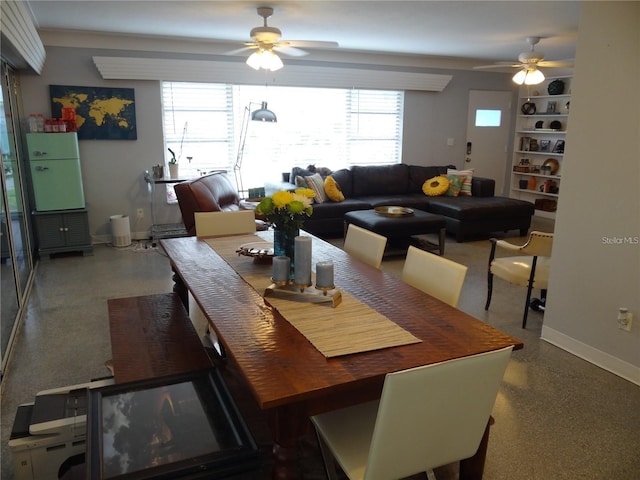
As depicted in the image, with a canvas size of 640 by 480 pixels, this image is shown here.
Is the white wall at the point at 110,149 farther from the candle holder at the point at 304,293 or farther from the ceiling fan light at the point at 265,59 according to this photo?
the candle holder at the point at 304,293

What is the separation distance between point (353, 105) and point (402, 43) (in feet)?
4.17

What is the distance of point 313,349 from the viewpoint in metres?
1.57

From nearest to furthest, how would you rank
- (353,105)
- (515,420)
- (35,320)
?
(515,420)
(35,320)
(353,105)

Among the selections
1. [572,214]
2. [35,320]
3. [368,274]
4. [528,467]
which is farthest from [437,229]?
[35,320]

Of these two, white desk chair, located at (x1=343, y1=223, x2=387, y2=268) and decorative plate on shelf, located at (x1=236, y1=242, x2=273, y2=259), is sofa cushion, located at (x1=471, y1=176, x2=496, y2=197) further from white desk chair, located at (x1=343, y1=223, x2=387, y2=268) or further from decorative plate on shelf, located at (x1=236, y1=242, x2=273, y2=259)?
decorative plate on shelf, located at (x1=236, y1=242, x2=273, y2=259)

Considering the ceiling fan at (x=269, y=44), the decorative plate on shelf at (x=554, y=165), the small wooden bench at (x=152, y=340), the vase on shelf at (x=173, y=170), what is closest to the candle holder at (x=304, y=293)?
the small wooden bench at (x=152, y=340)

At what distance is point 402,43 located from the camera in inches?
231

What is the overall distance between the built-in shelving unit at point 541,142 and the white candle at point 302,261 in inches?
246

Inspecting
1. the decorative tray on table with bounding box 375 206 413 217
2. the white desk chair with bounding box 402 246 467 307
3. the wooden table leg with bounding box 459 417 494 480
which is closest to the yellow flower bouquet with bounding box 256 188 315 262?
the white desk chair with bounding box 402 246 467 307

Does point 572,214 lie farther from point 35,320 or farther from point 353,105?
point 353,105

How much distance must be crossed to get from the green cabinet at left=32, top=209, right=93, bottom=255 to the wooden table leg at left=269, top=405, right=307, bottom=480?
448 centimetres

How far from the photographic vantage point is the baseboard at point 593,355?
271 centimetres

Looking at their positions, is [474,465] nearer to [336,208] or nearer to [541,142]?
[336,208]

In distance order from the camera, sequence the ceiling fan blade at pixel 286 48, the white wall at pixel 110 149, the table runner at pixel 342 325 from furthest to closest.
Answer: the white wall at pixel 110 149, the ceiling fan blade at pixel 286 48, the table runner at pixel 342 325
